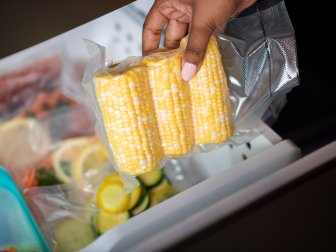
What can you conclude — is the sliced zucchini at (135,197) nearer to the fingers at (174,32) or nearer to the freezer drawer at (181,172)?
the freezer drawer at (181,172)

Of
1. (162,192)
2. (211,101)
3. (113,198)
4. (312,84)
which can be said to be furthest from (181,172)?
(312,84)

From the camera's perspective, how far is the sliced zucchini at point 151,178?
0.89 m

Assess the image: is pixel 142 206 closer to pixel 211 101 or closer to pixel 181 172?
pixel 181 172

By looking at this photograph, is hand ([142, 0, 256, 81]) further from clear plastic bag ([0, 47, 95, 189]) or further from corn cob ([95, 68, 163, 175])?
clear plastic bag ([0, 47, 95, 189])

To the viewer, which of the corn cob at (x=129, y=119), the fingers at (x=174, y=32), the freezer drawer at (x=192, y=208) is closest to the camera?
the freezer drawer at (x=192, y=208)

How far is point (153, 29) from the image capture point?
2.56 feet

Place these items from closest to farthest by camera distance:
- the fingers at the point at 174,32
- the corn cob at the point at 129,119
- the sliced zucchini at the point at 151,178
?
the corn cob at the point at 129,119 < the fingers at the point at 174,32 < the sliced zucchini at the point at 151,178

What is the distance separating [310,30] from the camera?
995 mm

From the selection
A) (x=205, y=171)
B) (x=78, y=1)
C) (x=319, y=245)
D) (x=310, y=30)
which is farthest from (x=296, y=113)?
(x=78, y=1)

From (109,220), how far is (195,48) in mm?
378

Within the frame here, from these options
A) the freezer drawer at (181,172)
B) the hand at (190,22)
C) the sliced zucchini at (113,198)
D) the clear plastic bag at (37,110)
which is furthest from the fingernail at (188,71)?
the clear plastic bag at (37,110)

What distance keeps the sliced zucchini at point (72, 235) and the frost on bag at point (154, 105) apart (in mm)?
205

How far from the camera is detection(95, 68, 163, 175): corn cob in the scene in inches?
24.3

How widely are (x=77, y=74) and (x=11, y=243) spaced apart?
1.19 ft
